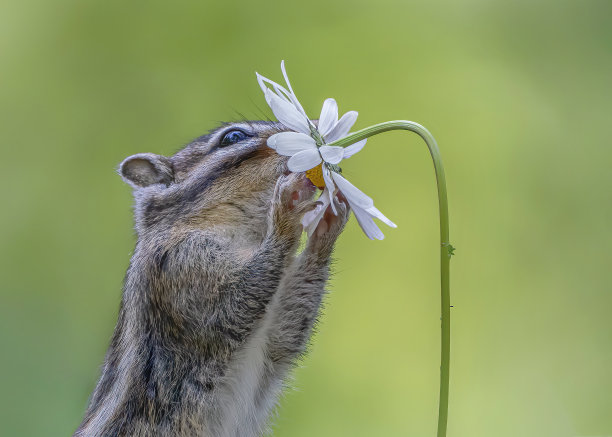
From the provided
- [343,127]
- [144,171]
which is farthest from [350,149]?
[144,171]

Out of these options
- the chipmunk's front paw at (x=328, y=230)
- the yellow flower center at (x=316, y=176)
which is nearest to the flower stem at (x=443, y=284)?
the yellow flower center at (x=316, y=176)

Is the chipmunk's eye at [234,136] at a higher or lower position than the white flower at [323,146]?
higher

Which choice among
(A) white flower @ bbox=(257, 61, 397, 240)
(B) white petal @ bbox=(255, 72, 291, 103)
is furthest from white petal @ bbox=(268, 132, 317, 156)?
(B) white petal @ bbox=(255, 72, 291, 103)

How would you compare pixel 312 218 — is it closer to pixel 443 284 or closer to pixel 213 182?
pixel 213 182

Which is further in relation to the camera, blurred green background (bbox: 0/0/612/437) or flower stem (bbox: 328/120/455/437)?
blurred green background (bbox: 0/0/612/437)

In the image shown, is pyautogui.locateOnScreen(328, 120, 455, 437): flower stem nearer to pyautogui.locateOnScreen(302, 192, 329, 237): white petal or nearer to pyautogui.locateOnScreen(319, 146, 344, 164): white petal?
pyautogui.locateOnScreen(319, 146, 344, 164): white petal

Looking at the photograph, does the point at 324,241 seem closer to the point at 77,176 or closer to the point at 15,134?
the point at 77,176

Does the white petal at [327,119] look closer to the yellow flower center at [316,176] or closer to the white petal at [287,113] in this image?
the white petal at [287,113]
